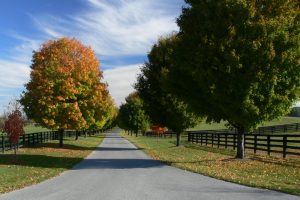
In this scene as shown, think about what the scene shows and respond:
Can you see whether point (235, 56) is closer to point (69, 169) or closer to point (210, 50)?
point (210, 50)

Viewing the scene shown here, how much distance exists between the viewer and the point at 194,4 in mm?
25203

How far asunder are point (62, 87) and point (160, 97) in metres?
8.75

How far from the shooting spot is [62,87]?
39.7 metres

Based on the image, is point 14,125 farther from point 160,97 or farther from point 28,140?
point 160,97

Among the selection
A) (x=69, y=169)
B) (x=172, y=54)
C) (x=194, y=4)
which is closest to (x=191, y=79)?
(x=172, y=54)

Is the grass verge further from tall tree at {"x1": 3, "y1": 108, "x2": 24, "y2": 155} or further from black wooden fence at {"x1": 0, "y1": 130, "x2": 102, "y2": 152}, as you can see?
black wooden fence at {"x1": 0, "y1": 130, "x2": 102, "y2": 152}

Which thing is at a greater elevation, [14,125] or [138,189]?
[14,125]

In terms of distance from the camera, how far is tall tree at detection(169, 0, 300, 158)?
22.3m

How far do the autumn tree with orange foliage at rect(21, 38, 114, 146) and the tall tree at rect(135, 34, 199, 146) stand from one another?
442cm

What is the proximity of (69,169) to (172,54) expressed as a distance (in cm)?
891

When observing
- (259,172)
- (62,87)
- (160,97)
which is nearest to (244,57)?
(259,172)

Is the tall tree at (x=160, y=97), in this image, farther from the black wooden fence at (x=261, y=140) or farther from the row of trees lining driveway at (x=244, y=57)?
the row of trees lining driveway at (x=244, y=57)

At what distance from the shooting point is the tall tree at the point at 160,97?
41.0m

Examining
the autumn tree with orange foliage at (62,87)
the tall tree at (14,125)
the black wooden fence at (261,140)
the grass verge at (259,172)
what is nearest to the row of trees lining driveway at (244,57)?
the grass verge at (259,172)
